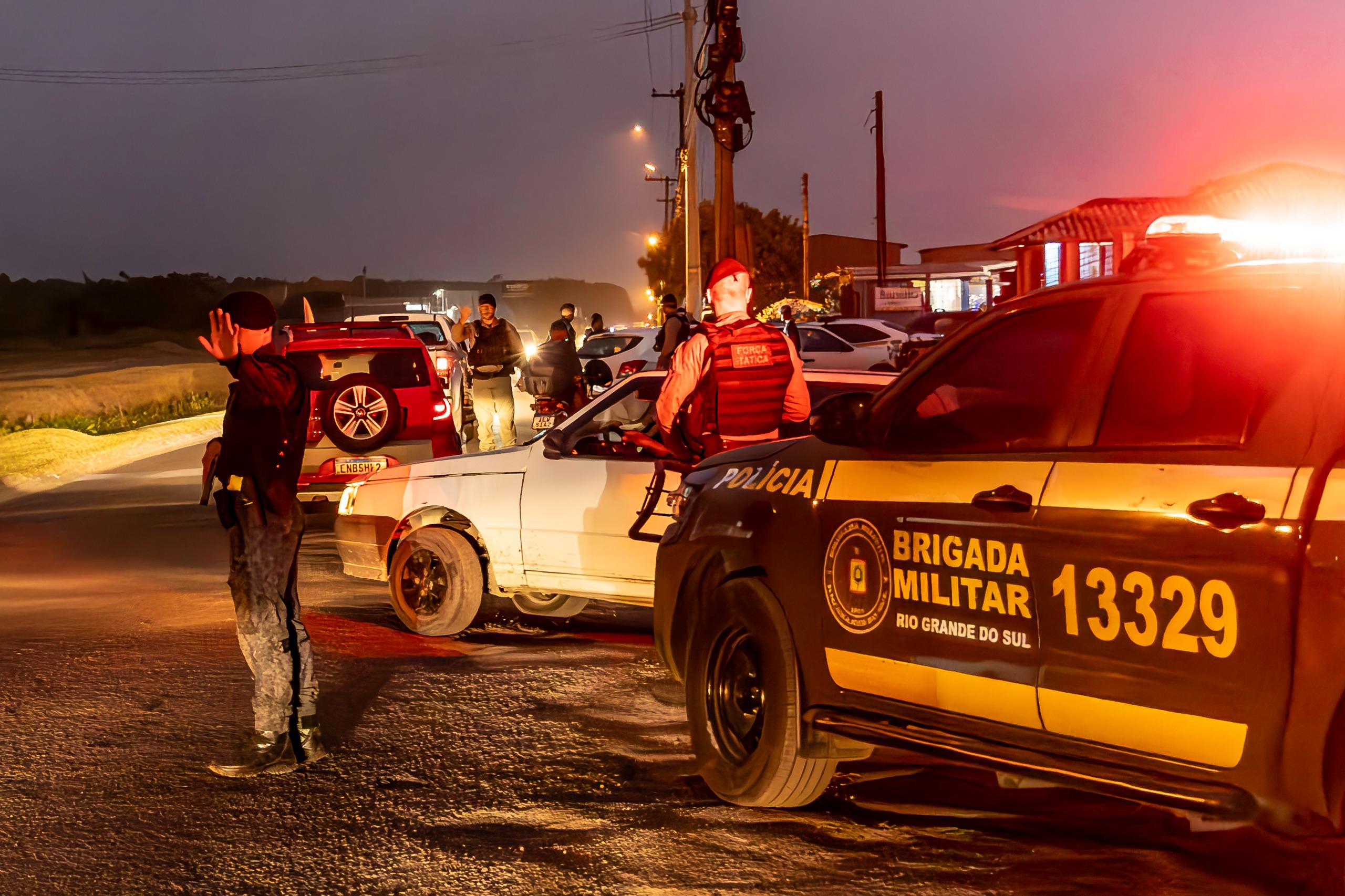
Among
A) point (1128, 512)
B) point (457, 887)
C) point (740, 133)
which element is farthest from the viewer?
point (740, 133)

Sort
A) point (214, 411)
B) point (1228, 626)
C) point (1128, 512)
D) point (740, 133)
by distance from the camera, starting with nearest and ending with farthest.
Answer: point (1228, 626), point (1128, 512), point (740, 133), point (214, 411)

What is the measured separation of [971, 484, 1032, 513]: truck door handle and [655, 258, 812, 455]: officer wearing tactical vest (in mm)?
2738

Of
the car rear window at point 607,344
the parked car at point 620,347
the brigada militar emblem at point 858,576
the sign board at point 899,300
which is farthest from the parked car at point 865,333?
the sign board at point 899,300

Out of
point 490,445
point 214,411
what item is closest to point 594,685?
point 490,445

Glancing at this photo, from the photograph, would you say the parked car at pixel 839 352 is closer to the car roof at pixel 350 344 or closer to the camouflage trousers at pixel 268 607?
the car roof at pixel 350 344

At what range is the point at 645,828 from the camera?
512 centimetres

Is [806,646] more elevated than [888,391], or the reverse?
[888,391]

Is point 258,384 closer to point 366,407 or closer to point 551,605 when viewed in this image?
point 551,605

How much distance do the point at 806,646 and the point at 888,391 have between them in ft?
2.86

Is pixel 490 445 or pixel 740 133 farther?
pixel 740 133

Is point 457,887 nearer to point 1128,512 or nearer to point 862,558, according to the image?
point 862,558

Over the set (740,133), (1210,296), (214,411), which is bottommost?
(214,411)

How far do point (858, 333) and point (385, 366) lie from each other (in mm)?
20173

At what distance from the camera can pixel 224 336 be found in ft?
19.5
